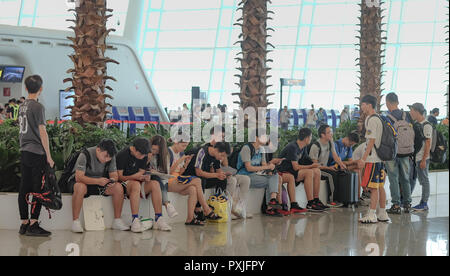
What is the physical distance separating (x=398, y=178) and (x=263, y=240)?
3.07 meters

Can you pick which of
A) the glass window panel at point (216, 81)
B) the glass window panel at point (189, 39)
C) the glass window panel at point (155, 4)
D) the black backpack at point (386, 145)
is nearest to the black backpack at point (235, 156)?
the black backpack at point (386, 145)

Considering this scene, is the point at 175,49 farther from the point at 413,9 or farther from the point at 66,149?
the point at 66,149

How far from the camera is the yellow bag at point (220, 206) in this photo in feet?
25.4

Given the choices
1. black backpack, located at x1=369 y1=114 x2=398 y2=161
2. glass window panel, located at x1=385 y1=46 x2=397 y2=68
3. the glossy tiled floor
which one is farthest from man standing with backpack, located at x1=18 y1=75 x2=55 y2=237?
glass window panel, located at x1=385 y1=46 x2=397 y2=68

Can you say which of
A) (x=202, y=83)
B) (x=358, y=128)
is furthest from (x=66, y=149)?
(x=202, y=83)

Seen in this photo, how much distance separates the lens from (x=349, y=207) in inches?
374

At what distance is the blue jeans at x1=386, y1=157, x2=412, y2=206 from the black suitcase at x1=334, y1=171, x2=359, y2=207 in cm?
73

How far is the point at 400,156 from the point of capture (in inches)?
341

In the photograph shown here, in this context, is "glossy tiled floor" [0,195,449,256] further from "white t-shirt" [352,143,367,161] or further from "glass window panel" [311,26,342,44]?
"glass window panel" [311,26,342,44]

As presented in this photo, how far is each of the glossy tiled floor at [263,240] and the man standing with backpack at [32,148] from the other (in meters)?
0.25

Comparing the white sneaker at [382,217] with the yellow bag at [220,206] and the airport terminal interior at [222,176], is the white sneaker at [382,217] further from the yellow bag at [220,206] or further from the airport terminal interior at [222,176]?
the yellow bag at [220,206]

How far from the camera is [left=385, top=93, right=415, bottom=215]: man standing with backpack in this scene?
8.59m

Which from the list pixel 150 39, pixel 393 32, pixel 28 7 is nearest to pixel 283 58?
pixel 393 32

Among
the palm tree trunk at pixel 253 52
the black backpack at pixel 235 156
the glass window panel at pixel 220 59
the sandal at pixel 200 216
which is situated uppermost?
the glass window panel at pixel 220 59
